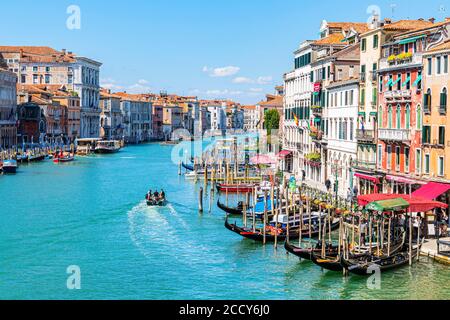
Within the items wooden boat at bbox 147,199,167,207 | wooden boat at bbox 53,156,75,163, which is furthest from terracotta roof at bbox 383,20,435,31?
wooden boat at bbox 53,156,75,163

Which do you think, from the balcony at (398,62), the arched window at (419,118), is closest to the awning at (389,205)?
the arched window at (419,118)

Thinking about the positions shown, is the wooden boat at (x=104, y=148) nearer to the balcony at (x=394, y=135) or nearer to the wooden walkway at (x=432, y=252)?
the balcony at (x=394, y=135)

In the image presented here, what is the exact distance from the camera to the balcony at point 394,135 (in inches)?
621

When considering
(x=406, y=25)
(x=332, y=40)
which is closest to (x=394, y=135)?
(x=406, y=25)

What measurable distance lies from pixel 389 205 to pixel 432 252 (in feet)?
3.85

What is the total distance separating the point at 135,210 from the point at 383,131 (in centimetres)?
696

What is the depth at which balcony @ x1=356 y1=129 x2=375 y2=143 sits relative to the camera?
17.6 m

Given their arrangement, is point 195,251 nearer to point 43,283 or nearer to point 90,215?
point 43,283

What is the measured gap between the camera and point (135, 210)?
65.2 ft

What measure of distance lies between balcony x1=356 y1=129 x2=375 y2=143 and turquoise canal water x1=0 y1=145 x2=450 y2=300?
3.99 m

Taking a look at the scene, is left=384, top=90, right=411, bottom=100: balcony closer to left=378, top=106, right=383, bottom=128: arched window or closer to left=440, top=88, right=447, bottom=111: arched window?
left=378, top=106, right=383, bottom=128: arched window

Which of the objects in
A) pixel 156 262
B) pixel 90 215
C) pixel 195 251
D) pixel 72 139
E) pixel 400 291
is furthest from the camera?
pixel 72 139

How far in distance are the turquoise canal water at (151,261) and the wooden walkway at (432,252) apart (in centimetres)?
16
